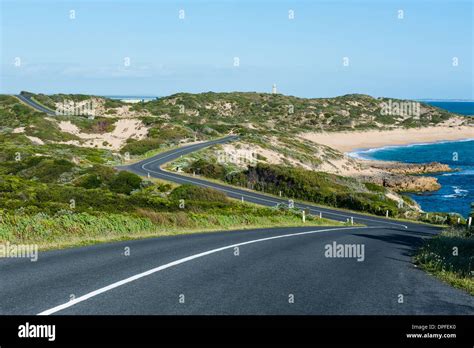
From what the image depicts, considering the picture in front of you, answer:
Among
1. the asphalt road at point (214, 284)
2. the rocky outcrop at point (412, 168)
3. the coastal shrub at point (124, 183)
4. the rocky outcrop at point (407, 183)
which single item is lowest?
the rocky outcrop at point (407, 183)

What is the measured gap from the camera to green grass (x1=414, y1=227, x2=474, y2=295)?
9.67 metres

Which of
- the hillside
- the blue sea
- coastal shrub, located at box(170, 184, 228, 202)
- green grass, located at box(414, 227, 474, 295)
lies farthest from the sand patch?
green grass, located at box(414, 227, 474, 295)

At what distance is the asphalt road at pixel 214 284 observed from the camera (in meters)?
7.06

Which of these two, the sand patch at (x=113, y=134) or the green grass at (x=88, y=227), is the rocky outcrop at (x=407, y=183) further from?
the green grass at (x=88, y=227)

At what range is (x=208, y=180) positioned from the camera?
59000 millimetres

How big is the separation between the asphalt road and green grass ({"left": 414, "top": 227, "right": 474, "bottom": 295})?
36 cm

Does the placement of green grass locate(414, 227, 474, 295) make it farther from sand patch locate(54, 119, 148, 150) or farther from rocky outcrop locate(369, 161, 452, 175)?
sand patch locate(54, 119, 148, 150)

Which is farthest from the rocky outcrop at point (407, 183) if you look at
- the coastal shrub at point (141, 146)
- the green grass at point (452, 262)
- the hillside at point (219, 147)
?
the green grass at point (452, 262)

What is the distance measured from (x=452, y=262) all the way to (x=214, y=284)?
21.5 ft

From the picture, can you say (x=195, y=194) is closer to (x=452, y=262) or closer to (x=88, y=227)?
(x=88, y=227)

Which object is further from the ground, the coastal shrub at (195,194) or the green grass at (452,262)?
the green grass at (452,262)

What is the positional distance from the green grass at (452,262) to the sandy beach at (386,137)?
378ft
